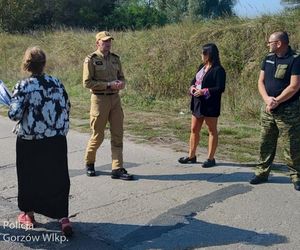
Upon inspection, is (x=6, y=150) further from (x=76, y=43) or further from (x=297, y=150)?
(x=76, y=43)

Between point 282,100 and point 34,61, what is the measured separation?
118 inches

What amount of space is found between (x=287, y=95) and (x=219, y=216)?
1.71m

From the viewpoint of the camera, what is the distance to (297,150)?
6.12 meters

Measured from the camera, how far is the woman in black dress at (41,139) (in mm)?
4605

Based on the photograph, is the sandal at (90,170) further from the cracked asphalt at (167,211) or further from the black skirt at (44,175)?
the black skirt at (44,175)

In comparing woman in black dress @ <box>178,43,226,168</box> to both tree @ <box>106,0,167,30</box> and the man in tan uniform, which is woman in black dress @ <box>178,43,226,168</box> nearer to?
the man in tan uniform

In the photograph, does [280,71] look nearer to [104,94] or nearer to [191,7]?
[104,94]

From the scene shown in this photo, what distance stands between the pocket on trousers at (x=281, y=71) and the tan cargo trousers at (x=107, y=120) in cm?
210

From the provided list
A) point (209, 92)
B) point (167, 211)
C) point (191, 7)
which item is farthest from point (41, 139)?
point (191, 7)

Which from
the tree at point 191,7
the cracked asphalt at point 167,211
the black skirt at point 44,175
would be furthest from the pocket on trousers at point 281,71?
the tree at point 191,7

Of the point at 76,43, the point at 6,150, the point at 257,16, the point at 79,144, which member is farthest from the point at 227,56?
the point at 76,43


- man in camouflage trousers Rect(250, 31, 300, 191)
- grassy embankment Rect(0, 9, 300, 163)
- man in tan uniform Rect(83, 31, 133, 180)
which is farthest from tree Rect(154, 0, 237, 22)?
man in camouflage trousers Rect(250, 31, 300, 191)

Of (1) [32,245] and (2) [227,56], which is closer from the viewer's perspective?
(1) [32,245]

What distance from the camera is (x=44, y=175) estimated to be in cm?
471
